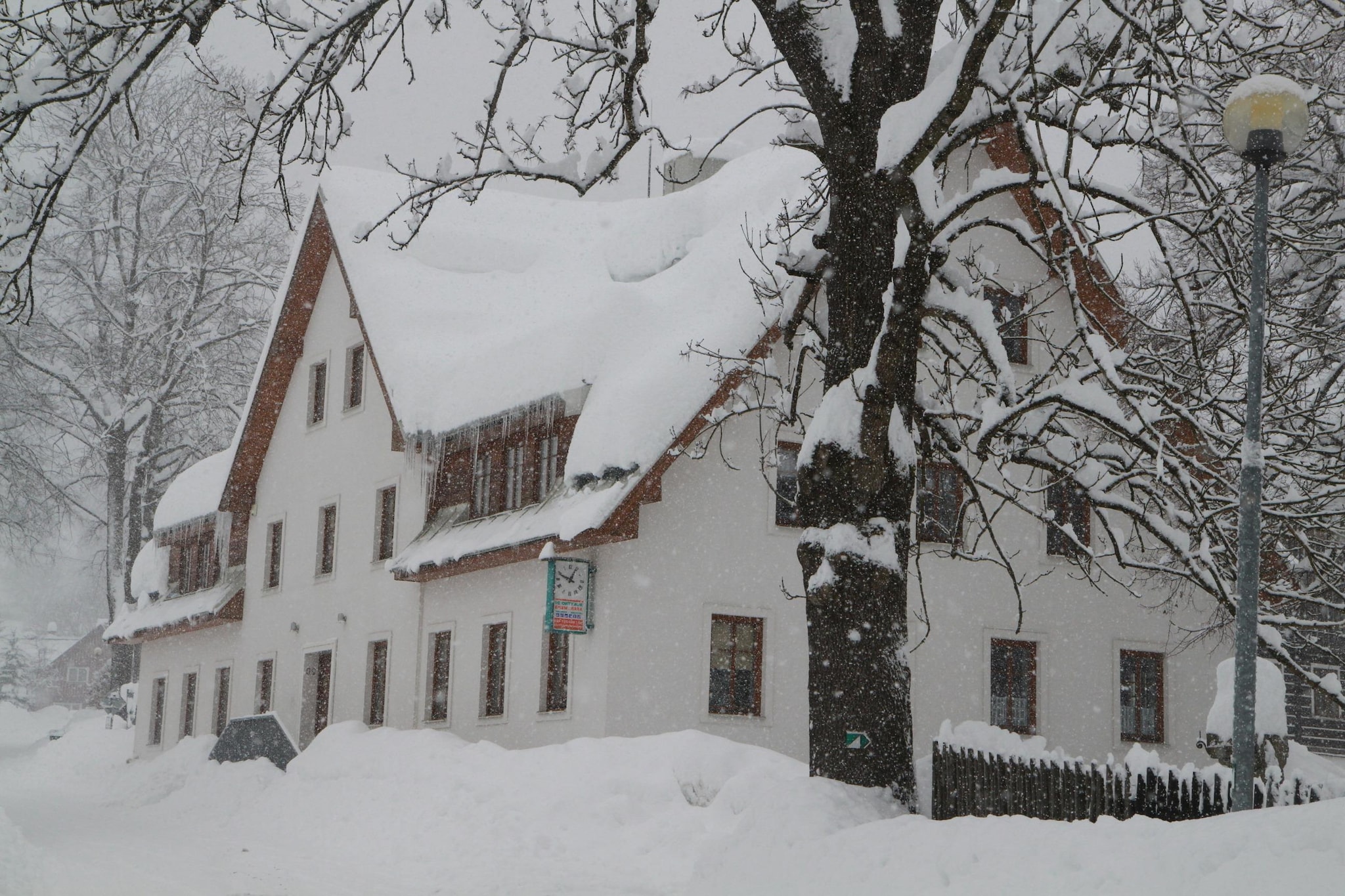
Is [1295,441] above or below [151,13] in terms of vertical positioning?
below

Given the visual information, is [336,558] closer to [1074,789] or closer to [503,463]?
[503,463]

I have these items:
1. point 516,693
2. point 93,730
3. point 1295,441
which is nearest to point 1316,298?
point 1295,441

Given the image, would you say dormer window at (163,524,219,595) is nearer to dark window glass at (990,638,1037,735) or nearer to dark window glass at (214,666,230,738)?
dark window glass at (214,666,230,738)

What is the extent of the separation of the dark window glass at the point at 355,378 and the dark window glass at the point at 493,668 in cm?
706

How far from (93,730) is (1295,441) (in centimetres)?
4152

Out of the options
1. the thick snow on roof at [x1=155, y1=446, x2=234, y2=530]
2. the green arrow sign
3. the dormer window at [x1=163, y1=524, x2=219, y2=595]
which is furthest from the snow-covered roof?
the green arrow sign

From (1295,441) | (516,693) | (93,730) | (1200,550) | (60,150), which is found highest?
(60,150)

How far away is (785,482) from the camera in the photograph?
20.5 m

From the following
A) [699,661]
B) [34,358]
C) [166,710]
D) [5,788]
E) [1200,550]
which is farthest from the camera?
[34,358]

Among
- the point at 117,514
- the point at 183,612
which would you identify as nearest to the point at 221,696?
the point at 183,612

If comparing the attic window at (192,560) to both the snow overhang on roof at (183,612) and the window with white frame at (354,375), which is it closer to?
the snow overhang on roof at (183,612)

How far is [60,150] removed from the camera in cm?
1039

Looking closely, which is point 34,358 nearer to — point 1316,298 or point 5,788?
point 5,788

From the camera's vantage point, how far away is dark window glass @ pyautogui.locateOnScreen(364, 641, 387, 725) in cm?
2431
